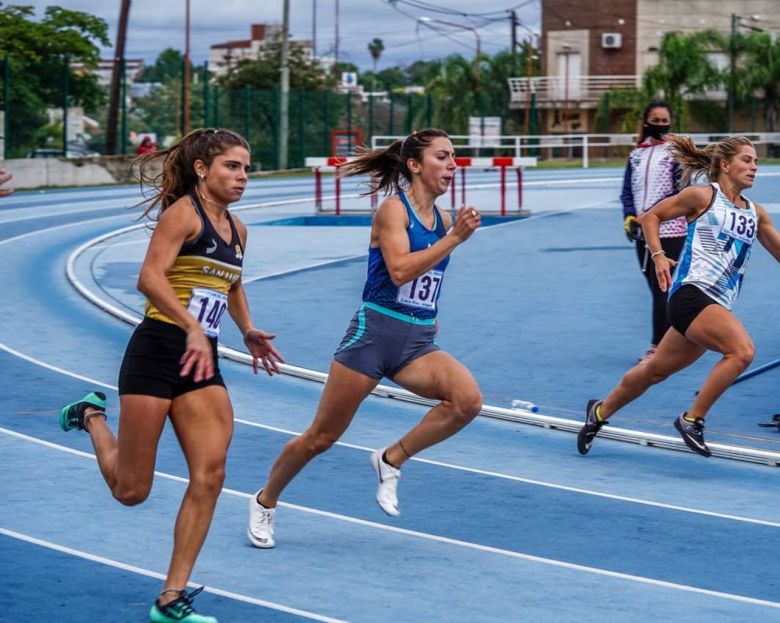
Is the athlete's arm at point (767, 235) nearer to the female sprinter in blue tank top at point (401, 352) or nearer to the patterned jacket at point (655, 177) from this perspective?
the patterned jacket at point (655, 177)

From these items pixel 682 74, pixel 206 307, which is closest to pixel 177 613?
pixel 206 307

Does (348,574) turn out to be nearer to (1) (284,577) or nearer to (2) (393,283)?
(1) (284,577)

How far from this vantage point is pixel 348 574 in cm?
617

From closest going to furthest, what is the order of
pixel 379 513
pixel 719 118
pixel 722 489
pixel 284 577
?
1. pixel 284 577
2. pixel 379 513
3. pixel 722 489
4. pixel 719 118

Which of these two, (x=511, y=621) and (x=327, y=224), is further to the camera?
(x=327, y=224)

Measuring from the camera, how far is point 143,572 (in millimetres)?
6191

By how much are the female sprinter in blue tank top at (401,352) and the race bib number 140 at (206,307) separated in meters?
0.88

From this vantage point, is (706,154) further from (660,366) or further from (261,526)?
(261,526)

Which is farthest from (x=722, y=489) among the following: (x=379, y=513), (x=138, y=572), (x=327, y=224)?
(x=327, y=224)

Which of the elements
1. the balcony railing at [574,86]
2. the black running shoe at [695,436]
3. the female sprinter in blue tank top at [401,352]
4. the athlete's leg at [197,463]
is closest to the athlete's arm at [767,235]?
the black running shoe at [695,436]

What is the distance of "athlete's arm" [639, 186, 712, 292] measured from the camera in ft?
27.1

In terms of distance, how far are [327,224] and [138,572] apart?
1970cm

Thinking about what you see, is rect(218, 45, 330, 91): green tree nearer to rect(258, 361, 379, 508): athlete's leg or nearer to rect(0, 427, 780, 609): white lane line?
rect(0, 427, 780, 609): white lane line

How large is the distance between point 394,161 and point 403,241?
0.61 metres
